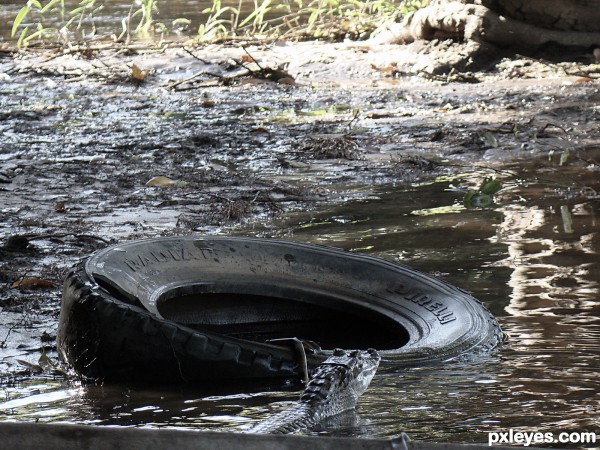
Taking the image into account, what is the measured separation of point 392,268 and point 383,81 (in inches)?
289

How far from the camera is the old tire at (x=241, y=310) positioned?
4.06 metres

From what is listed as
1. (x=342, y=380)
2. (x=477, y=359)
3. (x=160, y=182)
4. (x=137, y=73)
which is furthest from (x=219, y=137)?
(x=342, y=380)

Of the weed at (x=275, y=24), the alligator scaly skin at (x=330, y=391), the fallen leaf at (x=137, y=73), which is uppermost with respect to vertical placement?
the weed at (x=275, y=24)

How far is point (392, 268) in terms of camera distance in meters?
5.00

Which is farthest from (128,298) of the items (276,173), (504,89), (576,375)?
(504,89)

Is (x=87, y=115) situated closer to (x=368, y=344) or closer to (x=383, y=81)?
(x=383, y=81)

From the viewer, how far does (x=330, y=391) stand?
3.67 m

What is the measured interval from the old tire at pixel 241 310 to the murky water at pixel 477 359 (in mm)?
122

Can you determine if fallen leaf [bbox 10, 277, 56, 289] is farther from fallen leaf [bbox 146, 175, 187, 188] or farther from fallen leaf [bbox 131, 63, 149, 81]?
fallen leaf [bbox 131, 63, 149, 81]

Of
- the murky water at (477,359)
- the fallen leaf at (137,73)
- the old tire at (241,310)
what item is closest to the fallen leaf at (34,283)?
the old tire at (241,310)

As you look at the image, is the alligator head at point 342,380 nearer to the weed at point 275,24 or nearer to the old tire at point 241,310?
the old tire at point 241,310

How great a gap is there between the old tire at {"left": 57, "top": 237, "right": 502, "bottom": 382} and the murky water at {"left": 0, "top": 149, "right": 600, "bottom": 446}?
0.12 meters

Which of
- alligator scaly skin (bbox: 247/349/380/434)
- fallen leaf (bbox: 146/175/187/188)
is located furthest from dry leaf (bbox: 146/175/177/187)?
alligator scaly skin (bbox: 247/349/380/434)

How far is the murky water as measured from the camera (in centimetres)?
358
